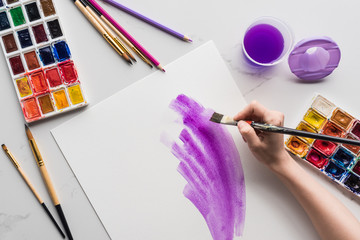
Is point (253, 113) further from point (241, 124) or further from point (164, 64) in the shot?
point (164, 64)

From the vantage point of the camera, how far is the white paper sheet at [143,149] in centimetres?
83

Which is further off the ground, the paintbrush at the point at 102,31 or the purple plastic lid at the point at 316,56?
the purple plastic lid at the point at 316,56

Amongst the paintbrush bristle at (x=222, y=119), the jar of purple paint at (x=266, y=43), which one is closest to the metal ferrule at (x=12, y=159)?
the paintbrush bristle at (x=222, y=119)

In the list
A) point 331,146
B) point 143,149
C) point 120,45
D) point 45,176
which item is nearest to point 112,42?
point 120,45

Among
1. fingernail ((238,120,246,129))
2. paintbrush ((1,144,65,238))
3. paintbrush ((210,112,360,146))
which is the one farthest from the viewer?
paintbrush ((1,144,65,238))

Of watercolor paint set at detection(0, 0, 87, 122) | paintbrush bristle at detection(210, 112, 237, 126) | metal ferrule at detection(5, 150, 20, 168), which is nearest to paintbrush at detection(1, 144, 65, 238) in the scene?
metal ferrule at detection(5, 150, 20, 168)

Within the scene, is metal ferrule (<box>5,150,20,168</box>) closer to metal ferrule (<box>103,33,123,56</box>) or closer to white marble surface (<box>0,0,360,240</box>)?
white marble surface (<box>0,0,360,240</box>)

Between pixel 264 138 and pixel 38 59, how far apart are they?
0.66 m

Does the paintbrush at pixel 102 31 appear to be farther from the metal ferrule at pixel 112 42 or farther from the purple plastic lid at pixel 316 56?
the purple plastic lid at pixel 316 56

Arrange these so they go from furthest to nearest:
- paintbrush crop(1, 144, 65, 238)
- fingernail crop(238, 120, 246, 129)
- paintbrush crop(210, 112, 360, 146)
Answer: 1. paintbrush crop(1, 144, 65, 238)
2. fingernail crop(238, 120, 246, 129)
3. paintbrush crop(210, 112, 360, 146)

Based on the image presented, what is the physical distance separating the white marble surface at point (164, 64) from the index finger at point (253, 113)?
0.08m

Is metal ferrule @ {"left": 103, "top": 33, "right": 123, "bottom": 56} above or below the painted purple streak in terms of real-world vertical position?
above

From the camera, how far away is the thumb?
726 millimetres

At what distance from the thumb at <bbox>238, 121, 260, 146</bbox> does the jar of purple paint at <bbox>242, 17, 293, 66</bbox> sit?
21cm
